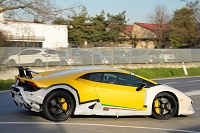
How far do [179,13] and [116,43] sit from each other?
12566 mm

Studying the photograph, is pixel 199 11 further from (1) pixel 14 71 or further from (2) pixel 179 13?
(1) pixel 14 71

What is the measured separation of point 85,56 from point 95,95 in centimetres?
1954

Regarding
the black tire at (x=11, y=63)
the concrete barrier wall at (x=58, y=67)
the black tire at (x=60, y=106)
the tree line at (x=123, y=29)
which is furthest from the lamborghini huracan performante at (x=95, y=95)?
the tree line at (x=123, y=29)

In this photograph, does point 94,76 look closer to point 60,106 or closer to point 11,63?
point 60,106

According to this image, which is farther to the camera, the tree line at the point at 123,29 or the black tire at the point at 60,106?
the tree line at the point at 123,29

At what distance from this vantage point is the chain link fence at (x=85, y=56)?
25156 millimetres

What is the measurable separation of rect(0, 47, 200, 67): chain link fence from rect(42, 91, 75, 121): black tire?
15.9 metres

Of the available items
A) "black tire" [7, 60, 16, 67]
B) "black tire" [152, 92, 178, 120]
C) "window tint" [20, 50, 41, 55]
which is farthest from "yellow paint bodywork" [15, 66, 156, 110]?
"window tint" [20, 50, 41, 55]

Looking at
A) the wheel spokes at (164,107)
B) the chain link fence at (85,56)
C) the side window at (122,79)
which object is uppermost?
the chain link fence at (85,56)

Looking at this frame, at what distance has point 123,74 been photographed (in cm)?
975

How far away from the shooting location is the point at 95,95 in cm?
919

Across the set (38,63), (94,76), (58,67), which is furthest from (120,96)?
(58,67)

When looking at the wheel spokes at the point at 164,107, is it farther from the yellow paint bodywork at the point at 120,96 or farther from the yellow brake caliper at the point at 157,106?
the yellow paint bodywork at the point at 120,96

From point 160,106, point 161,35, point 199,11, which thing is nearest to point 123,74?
point 160,106
